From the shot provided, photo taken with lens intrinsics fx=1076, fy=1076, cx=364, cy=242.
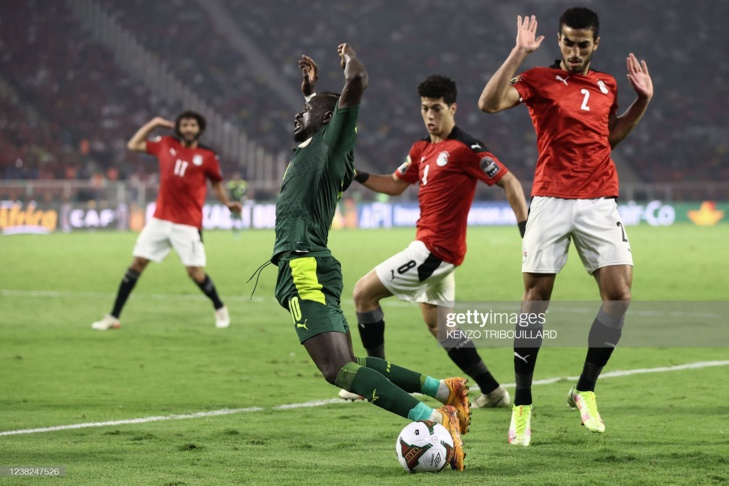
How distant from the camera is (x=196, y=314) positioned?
43.5 feet

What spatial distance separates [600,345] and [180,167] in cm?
678

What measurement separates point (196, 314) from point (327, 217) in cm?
798

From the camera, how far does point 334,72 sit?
45.7m

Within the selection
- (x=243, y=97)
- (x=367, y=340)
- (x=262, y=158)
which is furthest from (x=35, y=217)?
(x=367, y=340)

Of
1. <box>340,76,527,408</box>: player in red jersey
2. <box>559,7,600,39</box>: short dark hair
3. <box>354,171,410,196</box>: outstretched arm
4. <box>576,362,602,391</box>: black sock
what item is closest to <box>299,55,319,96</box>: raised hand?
<box>340,76,527,408</box>: player in red jersey

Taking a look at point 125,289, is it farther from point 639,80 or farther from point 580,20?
point 580,20

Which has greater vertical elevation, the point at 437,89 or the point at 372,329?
the point at 437,89

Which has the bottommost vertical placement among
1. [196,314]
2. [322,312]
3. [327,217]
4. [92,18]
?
[196,314]

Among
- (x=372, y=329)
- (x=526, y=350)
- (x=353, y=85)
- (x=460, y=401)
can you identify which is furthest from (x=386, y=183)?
(x=353, y=85)

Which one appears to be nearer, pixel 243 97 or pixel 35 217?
pixel 35 217

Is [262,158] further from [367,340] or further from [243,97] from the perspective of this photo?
[367,340]

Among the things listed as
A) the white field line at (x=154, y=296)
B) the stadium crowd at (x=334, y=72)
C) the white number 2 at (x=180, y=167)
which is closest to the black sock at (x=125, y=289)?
the white number 2 at (x=180, y=167)

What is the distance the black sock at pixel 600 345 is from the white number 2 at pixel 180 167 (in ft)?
21.9

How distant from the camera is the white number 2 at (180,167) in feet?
39.4
